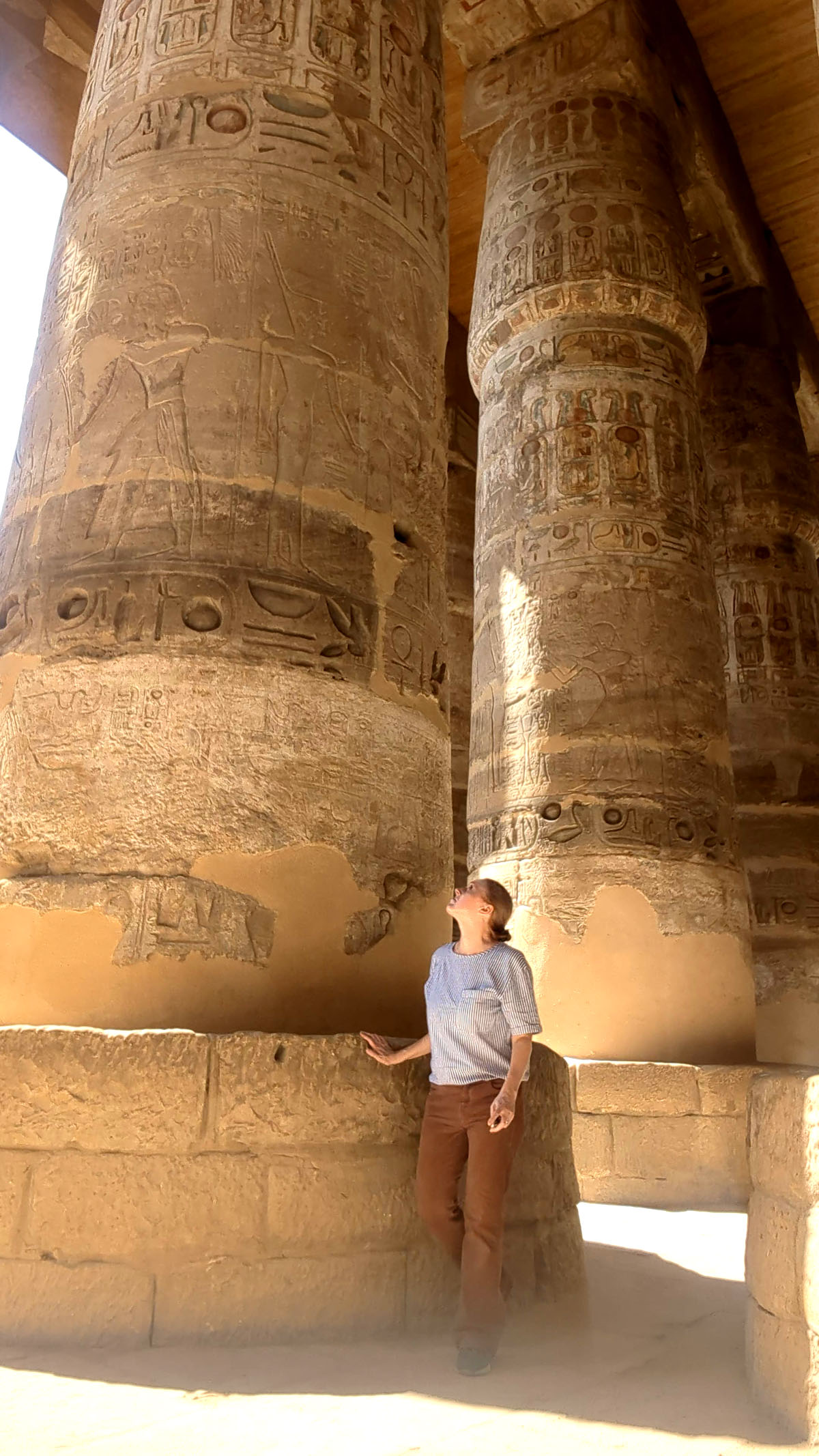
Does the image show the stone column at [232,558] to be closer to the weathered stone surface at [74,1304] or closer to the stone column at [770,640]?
the weathered stone surface at [74,1304]

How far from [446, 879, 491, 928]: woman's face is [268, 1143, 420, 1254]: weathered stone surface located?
575 millimetres

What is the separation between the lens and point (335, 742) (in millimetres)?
2965

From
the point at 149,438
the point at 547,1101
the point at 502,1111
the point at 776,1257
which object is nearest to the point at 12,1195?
the point at 502,1111

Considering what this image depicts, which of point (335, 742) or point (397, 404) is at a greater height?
point (397, 404)

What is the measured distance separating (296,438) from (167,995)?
1594 millimetres

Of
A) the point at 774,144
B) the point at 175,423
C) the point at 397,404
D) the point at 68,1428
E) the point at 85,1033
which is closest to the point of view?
the point at 68,1428

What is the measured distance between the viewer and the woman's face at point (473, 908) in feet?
9.01

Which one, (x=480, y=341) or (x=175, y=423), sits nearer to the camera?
(x=175, y=423)

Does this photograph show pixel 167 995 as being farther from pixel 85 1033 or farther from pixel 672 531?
pixel 672 531

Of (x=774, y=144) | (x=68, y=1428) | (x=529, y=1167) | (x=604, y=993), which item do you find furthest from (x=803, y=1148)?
(x=774, y=144)

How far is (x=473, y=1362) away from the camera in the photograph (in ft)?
7.57

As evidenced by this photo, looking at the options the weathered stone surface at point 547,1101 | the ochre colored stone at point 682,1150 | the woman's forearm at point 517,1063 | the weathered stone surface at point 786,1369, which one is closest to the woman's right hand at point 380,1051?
the woman's forearm at point 517,1063

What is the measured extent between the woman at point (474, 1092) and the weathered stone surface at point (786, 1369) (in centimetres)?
56

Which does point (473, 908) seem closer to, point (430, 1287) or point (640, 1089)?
point (430, 1287)
